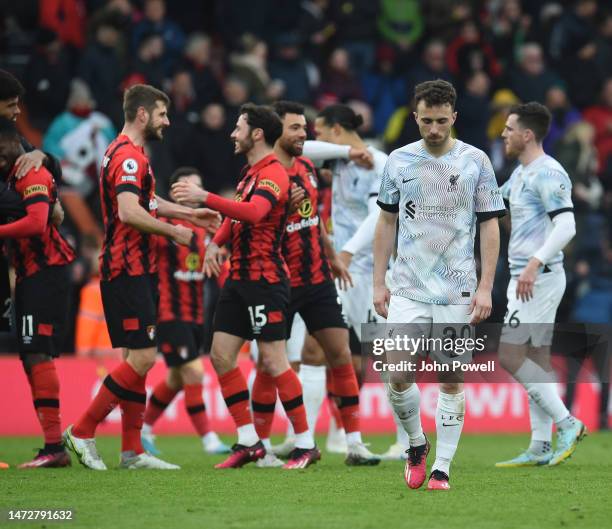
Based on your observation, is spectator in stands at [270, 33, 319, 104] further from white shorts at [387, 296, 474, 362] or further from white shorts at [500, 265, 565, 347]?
white shorts at [387, 296, 474, 362]

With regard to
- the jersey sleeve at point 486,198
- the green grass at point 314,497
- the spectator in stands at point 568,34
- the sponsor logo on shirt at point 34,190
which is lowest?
the green grass at point 314,497

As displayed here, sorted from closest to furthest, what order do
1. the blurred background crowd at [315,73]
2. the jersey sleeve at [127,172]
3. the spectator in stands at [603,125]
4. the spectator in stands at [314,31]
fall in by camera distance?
1. the jersey sleeve at [127,172]
2. the blurred background crowd at [315,73]
3. the spectator in stands at [314,31]
4. the spectator in stands at [603,125]

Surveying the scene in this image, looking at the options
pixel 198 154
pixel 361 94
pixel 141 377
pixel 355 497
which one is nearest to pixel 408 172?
pixel 355 497

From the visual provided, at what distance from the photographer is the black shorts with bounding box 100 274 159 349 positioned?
927 centimetres

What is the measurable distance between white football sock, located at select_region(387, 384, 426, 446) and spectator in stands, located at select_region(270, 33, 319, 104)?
33.4 feet

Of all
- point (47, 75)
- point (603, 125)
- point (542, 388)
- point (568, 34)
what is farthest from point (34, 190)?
point (568, 34)

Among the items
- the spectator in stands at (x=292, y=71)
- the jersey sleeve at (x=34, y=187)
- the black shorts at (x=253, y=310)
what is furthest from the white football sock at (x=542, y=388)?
the spectator in stands at (x=292, y=71)

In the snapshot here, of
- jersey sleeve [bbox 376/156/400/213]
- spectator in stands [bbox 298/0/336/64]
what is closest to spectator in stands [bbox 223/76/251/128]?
spectator in stands [bbox 298/0/336/64]

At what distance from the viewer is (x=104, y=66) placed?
53.2ft

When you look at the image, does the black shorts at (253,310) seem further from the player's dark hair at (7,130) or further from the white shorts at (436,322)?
the player's dark hair at (7,130)

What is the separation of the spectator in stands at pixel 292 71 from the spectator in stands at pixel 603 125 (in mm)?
4642

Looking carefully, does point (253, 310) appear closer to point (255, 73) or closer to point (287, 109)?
point (287, 109)

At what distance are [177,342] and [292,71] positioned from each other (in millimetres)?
7051

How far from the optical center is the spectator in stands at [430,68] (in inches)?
725
